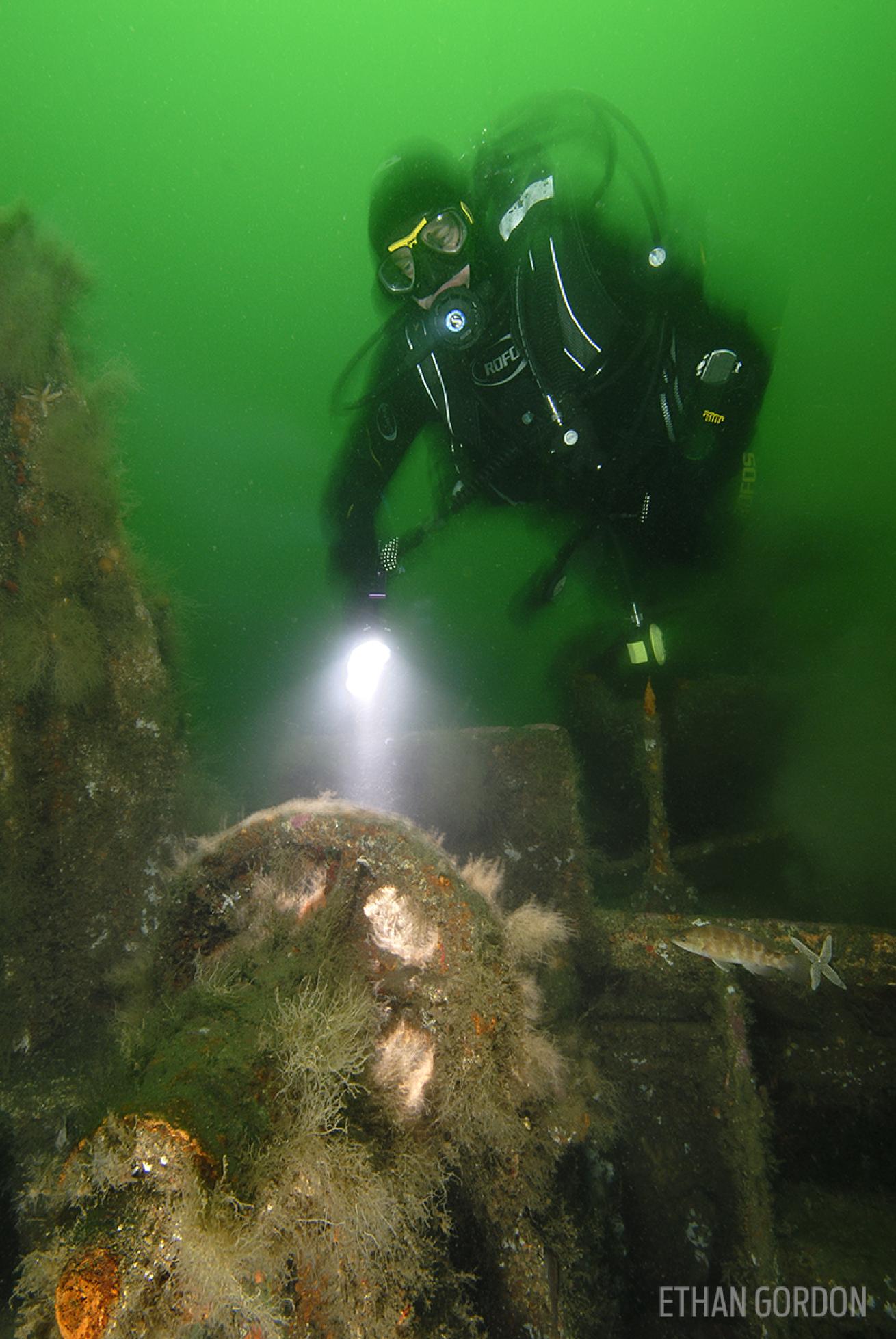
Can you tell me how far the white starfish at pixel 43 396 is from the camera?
118 inches

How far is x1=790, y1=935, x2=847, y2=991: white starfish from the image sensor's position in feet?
9.61

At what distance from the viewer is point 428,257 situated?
3596 millimetres

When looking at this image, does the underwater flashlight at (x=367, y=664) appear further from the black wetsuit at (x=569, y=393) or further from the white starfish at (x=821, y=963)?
the white starfish at (x=821, y=963)

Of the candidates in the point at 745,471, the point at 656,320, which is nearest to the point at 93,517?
the point at 656,320

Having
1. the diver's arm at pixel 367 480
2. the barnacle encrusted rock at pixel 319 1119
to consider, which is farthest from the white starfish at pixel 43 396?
the barnacle encrusted rock at pixel 319 1119

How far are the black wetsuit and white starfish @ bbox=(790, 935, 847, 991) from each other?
3.03 meters

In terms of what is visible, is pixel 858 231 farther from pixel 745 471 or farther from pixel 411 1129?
pixel 411 1129

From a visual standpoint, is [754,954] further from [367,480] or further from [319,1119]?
[367,480]

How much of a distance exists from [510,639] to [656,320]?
389 centimetres

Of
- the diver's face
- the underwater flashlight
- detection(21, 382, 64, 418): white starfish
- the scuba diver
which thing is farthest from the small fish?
detection(21, 382, 64, 418): white starfish

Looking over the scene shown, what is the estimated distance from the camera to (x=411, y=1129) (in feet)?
6.24

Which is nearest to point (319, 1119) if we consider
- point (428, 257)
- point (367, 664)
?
point (367, 664)

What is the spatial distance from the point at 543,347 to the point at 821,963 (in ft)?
12.4

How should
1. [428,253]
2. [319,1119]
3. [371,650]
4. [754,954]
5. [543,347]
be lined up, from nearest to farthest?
[319,1119]
[754,954]
[428,253]
[543,347]
[371,650]
